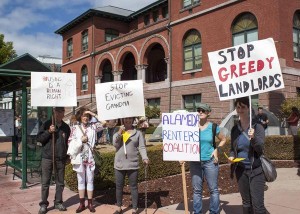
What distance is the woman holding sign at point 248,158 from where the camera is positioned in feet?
14.3

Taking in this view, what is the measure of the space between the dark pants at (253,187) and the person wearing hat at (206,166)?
74 cm

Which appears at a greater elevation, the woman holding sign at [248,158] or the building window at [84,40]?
the building window at [84,40]

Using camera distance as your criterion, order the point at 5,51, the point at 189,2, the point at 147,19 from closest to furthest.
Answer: the point at 189,2, the point at 5,51, the point at 147,19

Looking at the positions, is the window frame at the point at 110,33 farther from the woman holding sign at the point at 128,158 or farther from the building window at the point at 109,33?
the woman holding sign at the point at 128,158

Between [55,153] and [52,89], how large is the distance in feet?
4.74

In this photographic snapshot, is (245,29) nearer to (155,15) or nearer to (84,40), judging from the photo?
(155,15)

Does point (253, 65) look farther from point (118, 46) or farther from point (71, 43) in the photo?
point (71, 43)

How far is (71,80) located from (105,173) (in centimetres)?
248

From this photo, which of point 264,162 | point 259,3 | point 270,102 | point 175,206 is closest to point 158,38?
point 259,3

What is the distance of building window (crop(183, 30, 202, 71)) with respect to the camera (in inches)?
901

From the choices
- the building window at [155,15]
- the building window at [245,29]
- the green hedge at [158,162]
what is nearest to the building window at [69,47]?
the building window at [155,15]

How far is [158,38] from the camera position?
86.0 ft

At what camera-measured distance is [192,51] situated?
23.3 metres

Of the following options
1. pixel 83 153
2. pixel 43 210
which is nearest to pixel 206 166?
pixel 83 153
